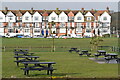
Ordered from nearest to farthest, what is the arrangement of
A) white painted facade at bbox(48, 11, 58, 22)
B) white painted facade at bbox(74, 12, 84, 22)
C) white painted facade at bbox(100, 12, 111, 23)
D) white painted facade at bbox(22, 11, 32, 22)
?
1. white painted facade at bbox(48, 11, 58, 22)
2. white painted facade at bbox(22, 11, 32, 22)
3. white painted facade at bbox(74, 12, 84, 22)
4. white painted facade at bbox(100, 12, 111, 23)

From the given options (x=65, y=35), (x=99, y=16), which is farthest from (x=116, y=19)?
(x=65, y=35)

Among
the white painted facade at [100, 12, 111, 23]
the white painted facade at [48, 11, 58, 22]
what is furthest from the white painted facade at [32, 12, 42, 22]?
the white painted facade at [100, 12, 111, 23]

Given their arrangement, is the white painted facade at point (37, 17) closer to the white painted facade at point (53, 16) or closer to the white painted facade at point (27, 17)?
the white painted facade at point (27, 17)

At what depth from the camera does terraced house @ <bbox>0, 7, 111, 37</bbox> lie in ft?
326

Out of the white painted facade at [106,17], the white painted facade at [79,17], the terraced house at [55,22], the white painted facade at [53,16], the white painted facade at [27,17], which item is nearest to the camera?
the white painted facade at [53,16]

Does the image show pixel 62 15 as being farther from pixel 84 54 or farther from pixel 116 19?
pixel 84 54

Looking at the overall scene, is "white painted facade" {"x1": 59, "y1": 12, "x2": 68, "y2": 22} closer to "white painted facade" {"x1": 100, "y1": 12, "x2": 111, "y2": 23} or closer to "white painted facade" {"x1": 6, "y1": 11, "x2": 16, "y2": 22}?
"white painted facade" {"x1": 100, "y1": 12, "x2": 111, "y2": 23}

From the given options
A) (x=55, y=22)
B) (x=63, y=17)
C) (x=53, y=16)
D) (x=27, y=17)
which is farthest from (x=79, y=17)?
(x=27, y=17)

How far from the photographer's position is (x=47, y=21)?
327ft

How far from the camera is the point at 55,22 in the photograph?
98.8 m

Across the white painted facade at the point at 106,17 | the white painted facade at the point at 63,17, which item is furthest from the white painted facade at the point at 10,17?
the white painted facade at the point at 106,17

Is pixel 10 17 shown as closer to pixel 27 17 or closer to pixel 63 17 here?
pixel 27 17

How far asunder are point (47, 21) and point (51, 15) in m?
2.16

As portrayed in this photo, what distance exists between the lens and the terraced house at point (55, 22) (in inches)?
3907
